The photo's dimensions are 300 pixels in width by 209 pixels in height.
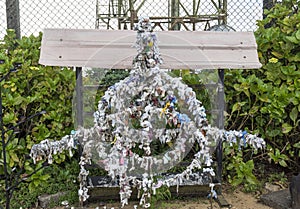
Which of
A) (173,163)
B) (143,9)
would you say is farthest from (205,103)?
(143,9)

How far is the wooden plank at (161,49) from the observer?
2426 millimetres

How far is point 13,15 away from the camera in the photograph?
11.4ft

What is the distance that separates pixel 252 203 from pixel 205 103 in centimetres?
77


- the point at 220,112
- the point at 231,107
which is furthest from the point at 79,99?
the point at 231,107

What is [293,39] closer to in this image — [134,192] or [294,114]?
[294,114]

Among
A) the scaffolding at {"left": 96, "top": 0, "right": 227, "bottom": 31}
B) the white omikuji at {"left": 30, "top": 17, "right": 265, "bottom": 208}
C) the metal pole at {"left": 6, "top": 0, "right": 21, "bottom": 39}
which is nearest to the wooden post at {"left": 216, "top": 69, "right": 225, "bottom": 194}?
the white omikuji at {"left": 30, "top": 17, "right": 265, "bottom": 208}

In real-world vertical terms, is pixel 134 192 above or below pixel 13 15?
below

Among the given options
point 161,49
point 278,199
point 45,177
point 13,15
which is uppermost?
point 13,15

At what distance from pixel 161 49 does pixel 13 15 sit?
168 cm

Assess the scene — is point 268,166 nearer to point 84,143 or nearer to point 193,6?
point 84,143

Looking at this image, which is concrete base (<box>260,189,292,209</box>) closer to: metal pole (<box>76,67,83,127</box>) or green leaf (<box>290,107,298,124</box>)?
green leaf (<box>290,107,298,124</box>)

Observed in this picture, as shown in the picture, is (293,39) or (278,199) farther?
(293,39)

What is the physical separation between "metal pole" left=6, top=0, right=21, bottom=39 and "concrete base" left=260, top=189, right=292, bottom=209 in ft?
8.16

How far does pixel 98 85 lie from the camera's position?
8.38 feet
